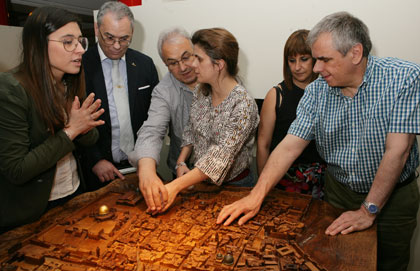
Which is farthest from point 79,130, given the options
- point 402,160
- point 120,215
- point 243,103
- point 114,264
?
point 402,160

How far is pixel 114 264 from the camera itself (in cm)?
153

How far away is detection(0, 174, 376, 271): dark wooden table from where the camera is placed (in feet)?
5.05

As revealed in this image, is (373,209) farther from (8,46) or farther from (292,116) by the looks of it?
(8,46)

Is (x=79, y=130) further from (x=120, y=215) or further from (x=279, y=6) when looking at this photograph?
(x=279, y=6)

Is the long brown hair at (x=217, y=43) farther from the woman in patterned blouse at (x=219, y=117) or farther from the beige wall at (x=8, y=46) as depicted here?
the beige wall at (x=8, y=46)

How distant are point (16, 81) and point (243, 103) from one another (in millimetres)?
1379

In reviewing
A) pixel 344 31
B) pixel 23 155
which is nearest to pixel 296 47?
pixel 344 31

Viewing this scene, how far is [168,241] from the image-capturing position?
171 centimetres

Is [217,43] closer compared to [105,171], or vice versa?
[217,43]

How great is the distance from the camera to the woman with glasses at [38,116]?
1827 millimetres

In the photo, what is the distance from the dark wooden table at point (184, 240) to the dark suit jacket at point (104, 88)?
864mm

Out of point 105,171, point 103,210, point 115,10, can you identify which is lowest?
point 105,171

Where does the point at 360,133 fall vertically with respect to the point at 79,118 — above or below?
below

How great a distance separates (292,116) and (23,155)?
1.93 m
